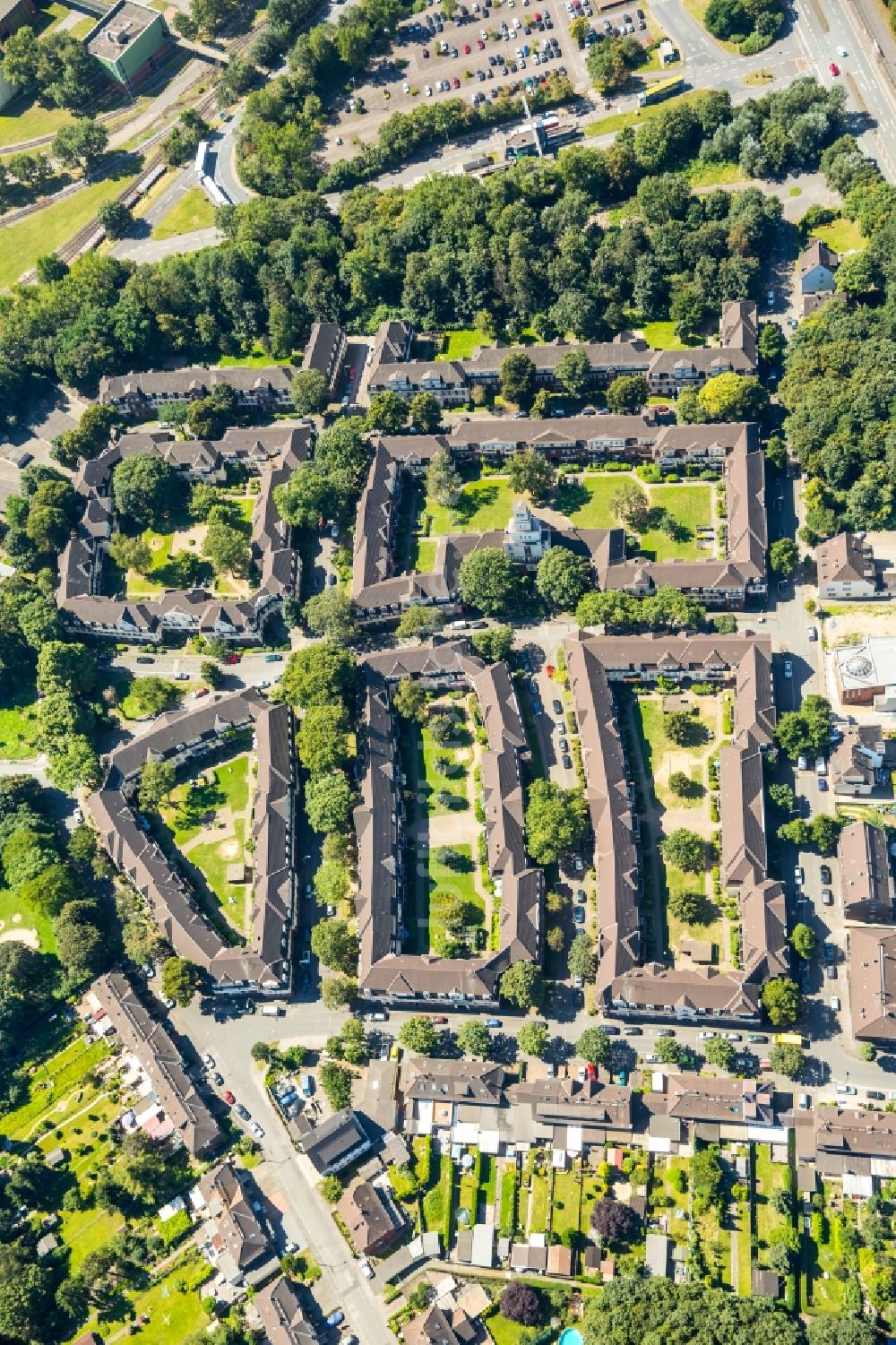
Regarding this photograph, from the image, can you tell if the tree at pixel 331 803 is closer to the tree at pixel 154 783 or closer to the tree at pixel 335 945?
the tree at pixel 335 945

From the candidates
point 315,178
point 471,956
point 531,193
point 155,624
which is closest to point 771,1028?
point 471,956

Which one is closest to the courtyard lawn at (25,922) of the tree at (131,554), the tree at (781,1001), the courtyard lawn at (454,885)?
the courtyard lawn at (454,885)

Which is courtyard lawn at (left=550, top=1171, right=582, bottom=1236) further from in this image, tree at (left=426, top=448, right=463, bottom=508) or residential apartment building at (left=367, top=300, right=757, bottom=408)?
residential apartment building at (left=367, top=300, right=757, bottom=408)

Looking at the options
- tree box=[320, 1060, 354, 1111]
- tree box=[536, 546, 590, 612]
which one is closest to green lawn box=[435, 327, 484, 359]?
tree box=[536, 546, 590, 612]

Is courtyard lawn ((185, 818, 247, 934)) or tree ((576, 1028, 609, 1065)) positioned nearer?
tree ((576, 1028, 609, 1065))

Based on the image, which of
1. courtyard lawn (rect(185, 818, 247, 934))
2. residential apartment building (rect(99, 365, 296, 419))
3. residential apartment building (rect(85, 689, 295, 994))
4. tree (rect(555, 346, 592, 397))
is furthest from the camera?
residential apartment building (rect(99, 365, 296, 419))

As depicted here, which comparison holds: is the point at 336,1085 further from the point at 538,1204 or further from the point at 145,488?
the point at 145,488
